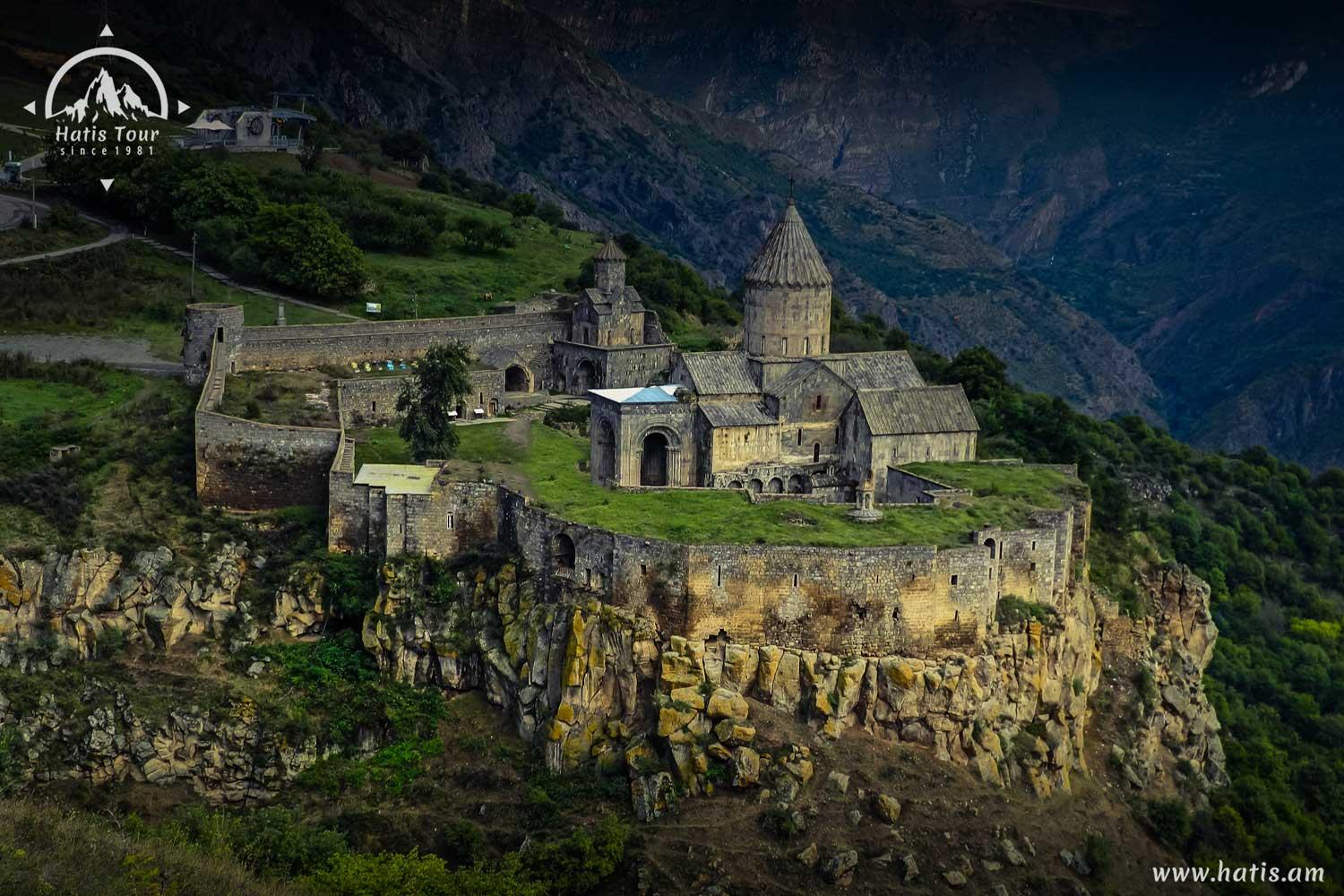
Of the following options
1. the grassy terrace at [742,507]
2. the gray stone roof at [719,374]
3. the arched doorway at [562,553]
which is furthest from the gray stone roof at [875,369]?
the arched doorway at [562,553]

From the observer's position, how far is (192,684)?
4534 cm

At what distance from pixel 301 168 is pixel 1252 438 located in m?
61.1

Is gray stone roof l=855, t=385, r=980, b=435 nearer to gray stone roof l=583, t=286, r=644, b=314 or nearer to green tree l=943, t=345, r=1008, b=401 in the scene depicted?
gray stone roof l=583, t=286, r=644, b=314

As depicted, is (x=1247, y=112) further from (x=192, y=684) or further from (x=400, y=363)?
(x=192, y=684)

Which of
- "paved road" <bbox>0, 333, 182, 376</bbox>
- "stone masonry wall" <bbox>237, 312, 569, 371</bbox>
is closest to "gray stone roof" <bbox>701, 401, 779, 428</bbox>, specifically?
"stone masonry wall" <bbox>237, 312, 569, 371</bbox>

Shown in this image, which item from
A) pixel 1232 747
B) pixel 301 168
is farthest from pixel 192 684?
pixel 301 168

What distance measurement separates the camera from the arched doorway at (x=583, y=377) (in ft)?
203

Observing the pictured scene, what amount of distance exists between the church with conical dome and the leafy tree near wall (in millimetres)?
4001

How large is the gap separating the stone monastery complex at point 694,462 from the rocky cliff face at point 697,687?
29.4 inches

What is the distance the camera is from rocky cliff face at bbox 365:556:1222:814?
41.5 m

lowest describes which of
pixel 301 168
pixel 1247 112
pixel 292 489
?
pixel 292 489

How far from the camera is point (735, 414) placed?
5206 cm

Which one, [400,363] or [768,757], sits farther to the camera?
[400,363]

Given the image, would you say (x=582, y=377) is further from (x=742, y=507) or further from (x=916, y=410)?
(x=742, y=507)
